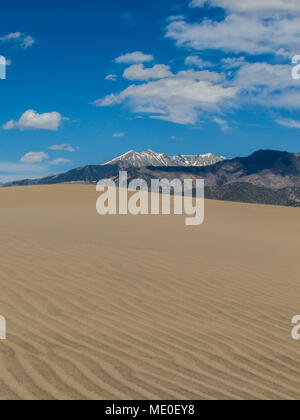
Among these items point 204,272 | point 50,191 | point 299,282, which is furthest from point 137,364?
point 50,191

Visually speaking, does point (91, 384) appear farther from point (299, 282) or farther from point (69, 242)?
point (69, 242)

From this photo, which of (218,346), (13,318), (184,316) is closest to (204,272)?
(184,316)

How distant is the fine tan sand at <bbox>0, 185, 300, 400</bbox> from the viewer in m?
4.20

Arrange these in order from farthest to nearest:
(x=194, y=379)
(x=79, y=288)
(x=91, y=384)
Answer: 1. (x=79, y=288)
2. (x=194, y=379)
3. (x=91, y=384)

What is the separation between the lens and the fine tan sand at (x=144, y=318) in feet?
13.8

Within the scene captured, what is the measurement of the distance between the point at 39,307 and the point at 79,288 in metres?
1.11

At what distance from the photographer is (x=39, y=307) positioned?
6035 millimetres

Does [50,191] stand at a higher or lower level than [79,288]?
higher

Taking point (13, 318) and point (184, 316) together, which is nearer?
point (13, 318)

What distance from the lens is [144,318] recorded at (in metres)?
5.98
